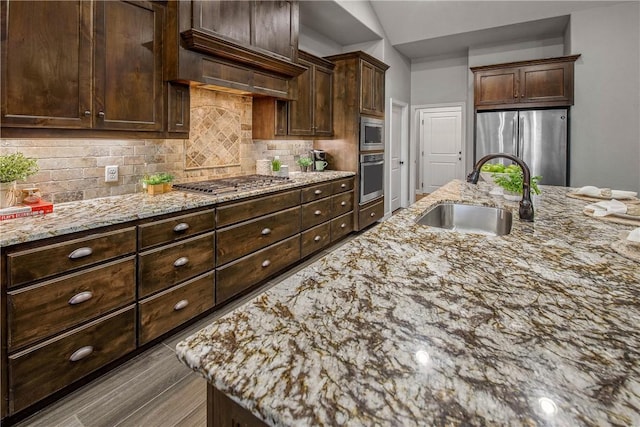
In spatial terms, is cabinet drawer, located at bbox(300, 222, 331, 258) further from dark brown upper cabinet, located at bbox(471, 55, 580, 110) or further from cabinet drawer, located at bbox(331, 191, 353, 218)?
dark brown upper cabinet, located at bbox(471, 55, 580, 110)

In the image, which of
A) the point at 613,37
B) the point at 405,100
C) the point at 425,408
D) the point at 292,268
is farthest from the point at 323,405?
the point at 405,100

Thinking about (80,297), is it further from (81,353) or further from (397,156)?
(397,156)

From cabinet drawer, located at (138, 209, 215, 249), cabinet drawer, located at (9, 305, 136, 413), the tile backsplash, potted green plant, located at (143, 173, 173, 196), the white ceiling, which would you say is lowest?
cabinet drawer, located at (9, 305, 136, 413)

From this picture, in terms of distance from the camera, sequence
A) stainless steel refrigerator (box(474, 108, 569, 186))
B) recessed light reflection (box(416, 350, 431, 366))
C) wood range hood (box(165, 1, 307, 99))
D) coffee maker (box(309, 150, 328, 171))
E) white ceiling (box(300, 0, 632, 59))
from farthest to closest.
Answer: coffee maker (box(309, 150, 328, 171))
stainless steel refrigerator (box(474, 108, 569, 186))
white ceiling (box(300, 0, 632, 59))
wood range hood (box(165, 1, 307, 99))
recessed light reflection (box(416, 350, 431, 366))

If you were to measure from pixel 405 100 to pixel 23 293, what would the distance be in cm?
663

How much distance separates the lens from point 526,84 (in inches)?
197

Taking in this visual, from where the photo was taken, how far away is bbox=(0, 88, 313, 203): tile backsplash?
7.23 feet

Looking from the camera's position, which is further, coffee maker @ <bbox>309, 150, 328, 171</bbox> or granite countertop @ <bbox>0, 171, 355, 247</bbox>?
coffee maker @ <bbox>309, 150, 328, 171</bbox>

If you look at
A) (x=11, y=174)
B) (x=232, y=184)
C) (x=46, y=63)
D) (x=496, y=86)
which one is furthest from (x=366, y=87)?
(x=11, y=174)

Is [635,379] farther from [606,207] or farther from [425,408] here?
[606,207]

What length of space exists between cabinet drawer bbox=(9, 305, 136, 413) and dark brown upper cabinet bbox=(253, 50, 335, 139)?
7.99ft

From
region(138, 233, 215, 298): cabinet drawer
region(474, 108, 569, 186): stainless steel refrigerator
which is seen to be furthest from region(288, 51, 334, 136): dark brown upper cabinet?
region(474, 108, 569, 186): stainless steel refrigerator

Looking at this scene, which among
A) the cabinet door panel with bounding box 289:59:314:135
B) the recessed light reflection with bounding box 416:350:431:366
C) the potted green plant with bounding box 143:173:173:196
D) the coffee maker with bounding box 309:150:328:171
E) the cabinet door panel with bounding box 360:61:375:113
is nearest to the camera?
the recessed light reflection with bounding box 416:350:431:366

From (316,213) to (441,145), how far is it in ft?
15.5
